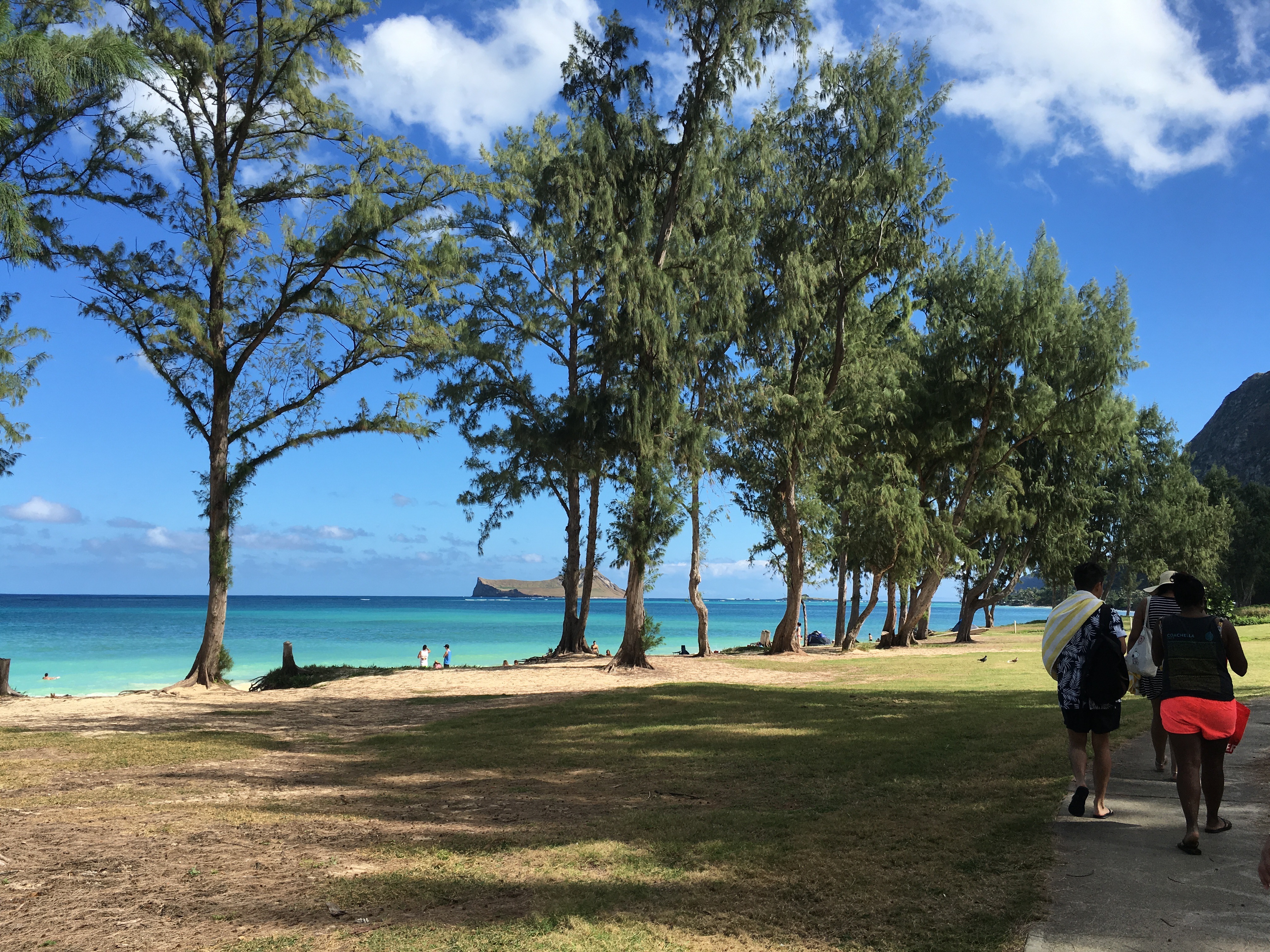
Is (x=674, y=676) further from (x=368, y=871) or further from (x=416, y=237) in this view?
(x=368, y=871)

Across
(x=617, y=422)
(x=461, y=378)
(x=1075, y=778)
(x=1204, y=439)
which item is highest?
(x=1204, y=439)

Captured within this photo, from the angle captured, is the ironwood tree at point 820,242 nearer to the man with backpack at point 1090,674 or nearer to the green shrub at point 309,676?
the green shrub at point 309,676

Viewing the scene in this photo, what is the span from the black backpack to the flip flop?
655 mm

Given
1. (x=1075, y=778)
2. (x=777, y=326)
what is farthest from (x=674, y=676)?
(x=1075, y=778)

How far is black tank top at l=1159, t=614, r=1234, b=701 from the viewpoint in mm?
5395

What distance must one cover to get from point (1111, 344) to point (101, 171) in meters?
29.7

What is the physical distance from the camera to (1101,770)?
20.4 feet

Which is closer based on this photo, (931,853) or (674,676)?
(931,853)

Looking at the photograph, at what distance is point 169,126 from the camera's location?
59.6ft

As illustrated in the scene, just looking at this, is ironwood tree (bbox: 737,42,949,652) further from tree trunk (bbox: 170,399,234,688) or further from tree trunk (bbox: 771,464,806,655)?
tree trunk (bbox: 170,399,234,688)

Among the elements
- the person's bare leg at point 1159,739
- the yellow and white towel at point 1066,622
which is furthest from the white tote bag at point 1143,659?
the person's bare leg at point 1159,739

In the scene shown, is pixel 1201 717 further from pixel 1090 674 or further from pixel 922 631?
pixel 922 631

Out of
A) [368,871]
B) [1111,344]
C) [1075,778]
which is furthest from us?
[1111,344]

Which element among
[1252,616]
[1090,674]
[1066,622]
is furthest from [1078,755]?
[1252,616]
